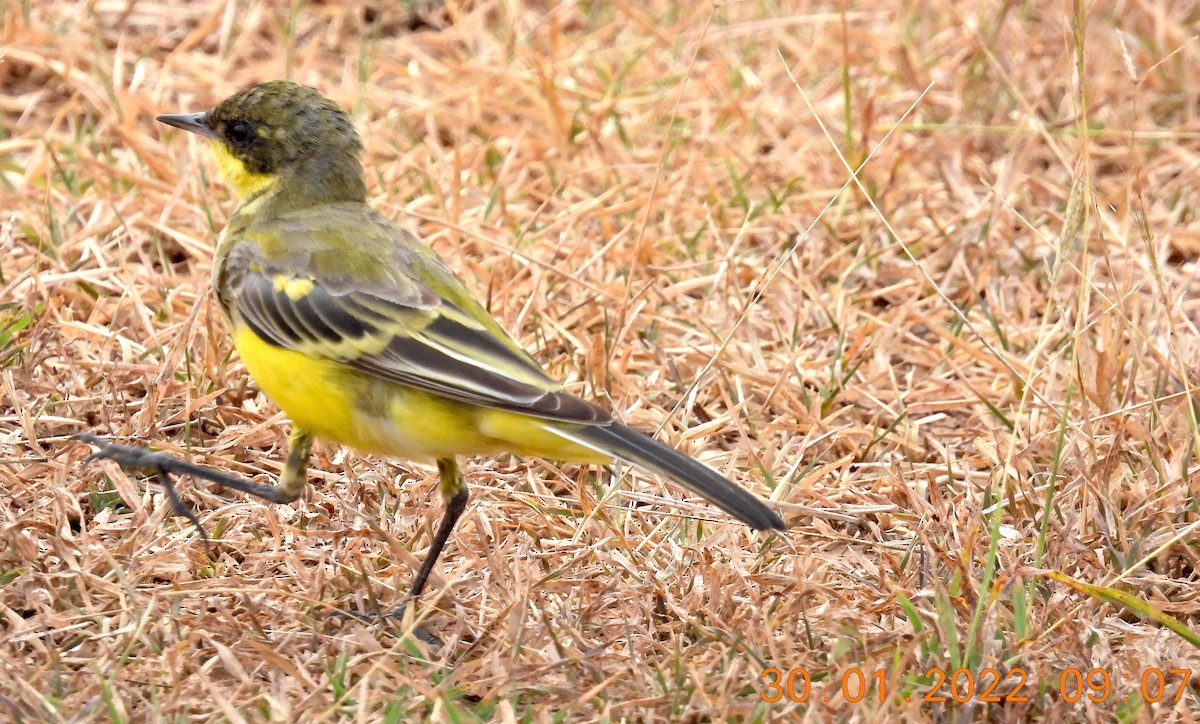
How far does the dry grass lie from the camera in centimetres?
418

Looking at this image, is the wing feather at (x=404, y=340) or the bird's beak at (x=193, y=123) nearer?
the wing feather at (x=404, y=340)

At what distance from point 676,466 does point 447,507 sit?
3.21 ft

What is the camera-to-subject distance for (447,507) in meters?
4.69

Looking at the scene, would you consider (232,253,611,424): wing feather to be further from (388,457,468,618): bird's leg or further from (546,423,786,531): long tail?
(388,457,468,618): bird's leg

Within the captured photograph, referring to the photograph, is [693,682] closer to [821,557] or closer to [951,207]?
[821,557]

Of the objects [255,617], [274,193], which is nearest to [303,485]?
[255,617]

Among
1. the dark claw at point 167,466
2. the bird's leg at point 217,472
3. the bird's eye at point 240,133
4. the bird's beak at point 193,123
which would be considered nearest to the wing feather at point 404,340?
the bird's leg at point 217,472

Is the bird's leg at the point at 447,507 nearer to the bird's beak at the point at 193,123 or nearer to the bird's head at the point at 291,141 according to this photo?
the bird's head at the point at 291,141

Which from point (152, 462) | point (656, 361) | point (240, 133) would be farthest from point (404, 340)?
point (656, 361)

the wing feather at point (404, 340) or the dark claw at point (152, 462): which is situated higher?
the wing feather at point (404, 340)

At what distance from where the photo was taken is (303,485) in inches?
188

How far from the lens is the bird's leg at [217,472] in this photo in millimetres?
4691

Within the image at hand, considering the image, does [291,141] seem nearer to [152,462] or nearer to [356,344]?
[356,344]
